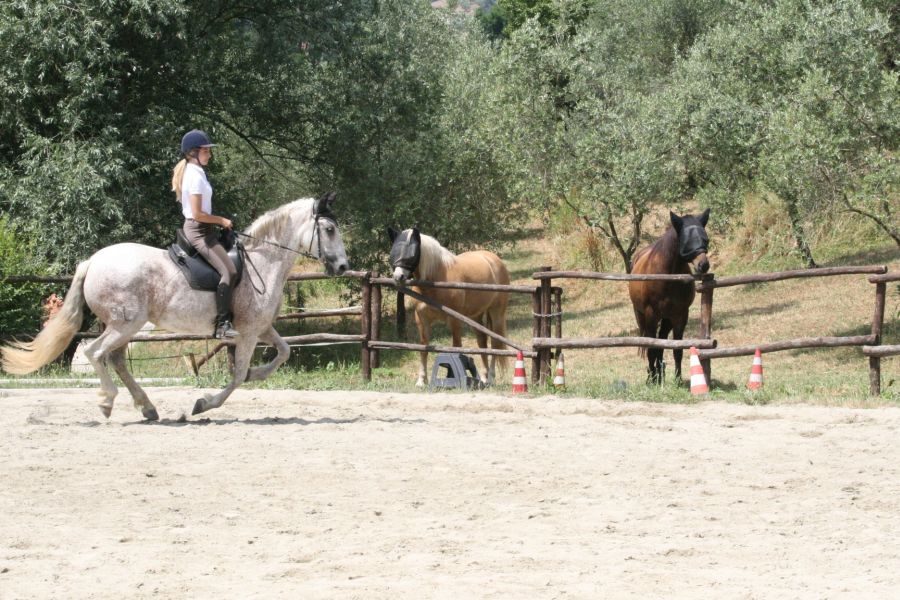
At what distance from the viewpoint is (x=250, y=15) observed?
66.9 feet

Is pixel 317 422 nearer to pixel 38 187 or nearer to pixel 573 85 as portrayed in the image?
pixel 38 187

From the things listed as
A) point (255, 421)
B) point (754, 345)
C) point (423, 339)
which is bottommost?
point (255, 421)

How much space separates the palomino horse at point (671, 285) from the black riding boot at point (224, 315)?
5.28m

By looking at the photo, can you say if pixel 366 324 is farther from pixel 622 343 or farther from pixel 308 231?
pixel 308 231

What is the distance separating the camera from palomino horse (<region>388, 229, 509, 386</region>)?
13.0 metres

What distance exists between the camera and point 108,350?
9570 millimetres

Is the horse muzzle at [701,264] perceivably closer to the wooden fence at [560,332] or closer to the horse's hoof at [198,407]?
the wooden fence at [560,332]

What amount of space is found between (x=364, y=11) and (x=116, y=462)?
15099 mm

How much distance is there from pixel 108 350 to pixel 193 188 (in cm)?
172

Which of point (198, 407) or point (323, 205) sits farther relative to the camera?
point (323, 205)

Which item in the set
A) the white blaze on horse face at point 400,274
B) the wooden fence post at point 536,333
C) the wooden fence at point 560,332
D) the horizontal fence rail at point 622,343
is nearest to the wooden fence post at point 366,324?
the wooden fence at point 560,332

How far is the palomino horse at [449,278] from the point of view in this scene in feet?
42.7

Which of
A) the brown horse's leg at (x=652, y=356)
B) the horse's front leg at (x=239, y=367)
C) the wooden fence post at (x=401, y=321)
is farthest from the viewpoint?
the wooden fence post at (x=401, y=321)

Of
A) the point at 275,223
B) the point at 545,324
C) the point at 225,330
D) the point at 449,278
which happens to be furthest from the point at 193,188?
the point at 449,278
